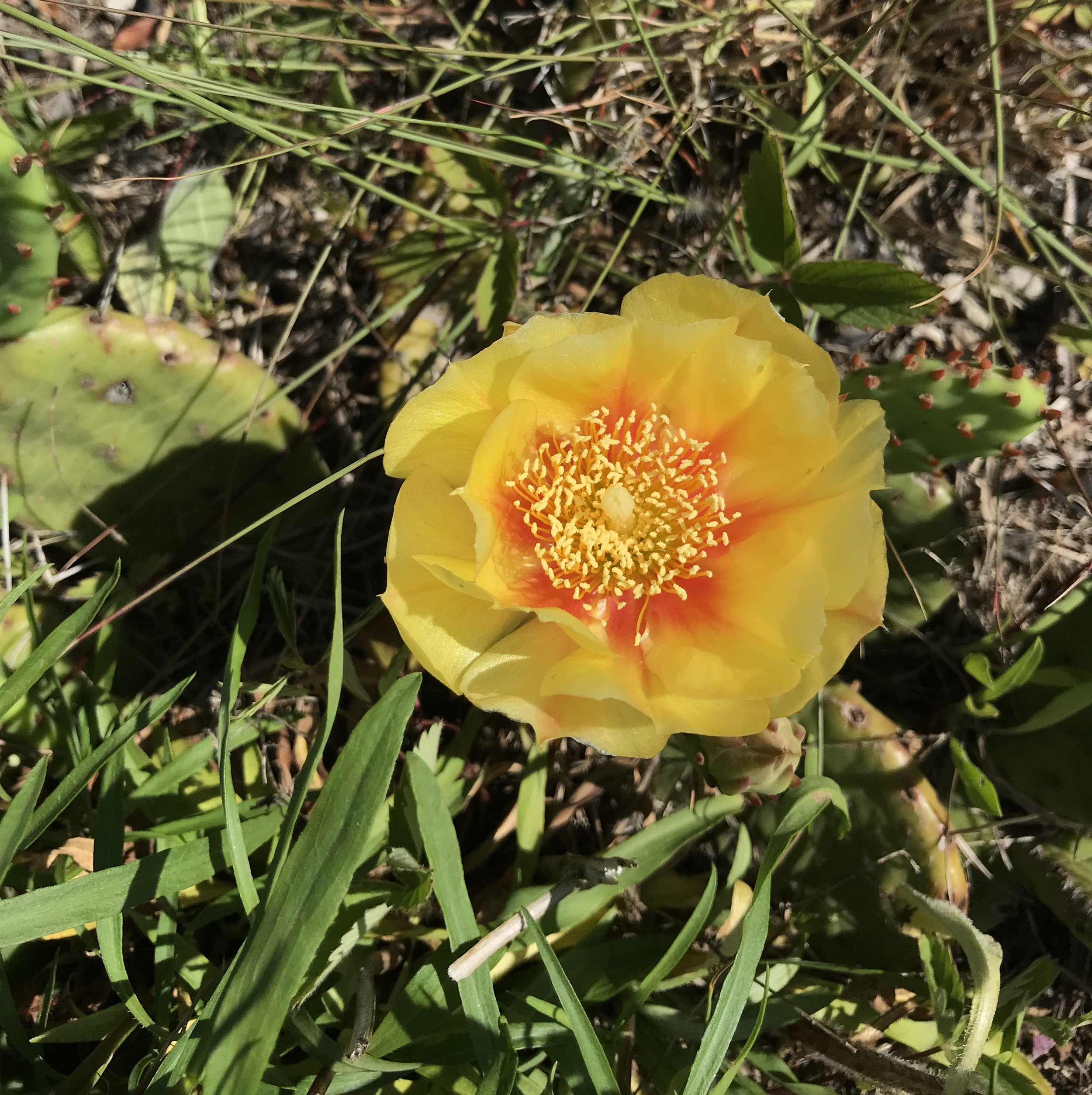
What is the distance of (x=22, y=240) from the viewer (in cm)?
125

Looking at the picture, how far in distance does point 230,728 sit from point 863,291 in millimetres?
1128

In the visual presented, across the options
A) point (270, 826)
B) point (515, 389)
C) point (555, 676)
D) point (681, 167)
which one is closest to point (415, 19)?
point (681, 167)

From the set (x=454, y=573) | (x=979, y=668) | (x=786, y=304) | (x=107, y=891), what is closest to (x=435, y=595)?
(x=454, y=573)

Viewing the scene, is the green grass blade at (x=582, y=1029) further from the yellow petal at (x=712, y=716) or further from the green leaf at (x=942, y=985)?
the green leaf at (x=942, y=985)

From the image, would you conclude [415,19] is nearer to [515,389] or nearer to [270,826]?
[515,389]

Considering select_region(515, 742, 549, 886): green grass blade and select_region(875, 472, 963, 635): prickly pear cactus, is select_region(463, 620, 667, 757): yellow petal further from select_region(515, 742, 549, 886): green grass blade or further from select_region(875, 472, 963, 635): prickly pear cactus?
select_region(875, 472, 963, 635): prickly pear cactus

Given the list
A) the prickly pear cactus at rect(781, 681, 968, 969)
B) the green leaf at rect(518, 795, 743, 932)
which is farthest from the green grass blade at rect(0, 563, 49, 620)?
the prickly pear cactus at rect(781, 681, 968, 969)

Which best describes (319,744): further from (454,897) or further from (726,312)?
(726,312)

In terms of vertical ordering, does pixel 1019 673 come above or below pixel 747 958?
above

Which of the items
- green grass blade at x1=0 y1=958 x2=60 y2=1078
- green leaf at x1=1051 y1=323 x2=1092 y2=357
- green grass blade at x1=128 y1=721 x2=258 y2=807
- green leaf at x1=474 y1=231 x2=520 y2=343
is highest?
green leaf at x1=1051 y1=323 x2=1092 y2=357

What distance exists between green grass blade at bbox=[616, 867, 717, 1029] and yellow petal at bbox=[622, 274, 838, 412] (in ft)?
2.30

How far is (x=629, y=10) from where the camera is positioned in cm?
126

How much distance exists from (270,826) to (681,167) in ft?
4.70

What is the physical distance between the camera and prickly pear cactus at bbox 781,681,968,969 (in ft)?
4.16
